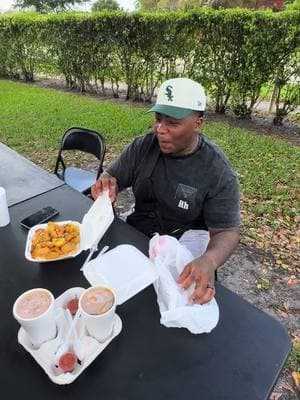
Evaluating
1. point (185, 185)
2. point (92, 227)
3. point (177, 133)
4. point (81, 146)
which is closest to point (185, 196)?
point (185, 185)

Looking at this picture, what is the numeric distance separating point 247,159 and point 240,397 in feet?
12.2

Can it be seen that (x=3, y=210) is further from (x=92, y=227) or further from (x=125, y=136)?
(x=125, y=136)

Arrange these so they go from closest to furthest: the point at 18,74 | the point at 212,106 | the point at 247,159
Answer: the point at 247,159 → the point at 212,106 → the point at 18,74

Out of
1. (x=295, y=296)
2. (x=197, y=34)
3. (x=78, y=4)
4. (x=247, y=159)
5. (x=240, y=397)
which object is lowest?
(x=295, y=296)

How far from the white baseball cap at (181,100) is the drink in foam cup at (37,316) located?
3.41ft

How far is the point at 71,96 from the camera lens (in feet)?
24.7

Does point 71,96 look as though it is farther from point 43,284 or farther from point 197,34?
point 43,284

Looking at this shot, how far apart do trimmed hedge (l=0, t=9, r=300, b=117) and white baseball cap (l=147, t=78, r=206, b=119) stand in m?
4.13

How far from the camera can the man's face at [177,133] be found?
158 cm

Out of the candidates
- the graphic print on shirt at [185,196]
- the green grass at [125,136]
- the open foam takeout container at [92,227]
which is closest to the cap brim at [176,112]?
the graphic print on shirt at [185,196]

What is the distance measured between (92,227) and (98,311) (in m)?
0.55

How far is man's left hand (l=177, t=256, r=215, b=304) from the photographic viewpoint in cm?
109

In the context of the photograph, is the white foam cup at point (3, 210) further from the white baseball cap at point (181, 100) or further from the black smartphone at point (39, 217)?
the white baseball cap at point (181, 100)

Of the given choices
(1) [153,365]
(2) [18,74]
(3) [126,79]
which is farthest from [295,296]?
(2) [18,74]
